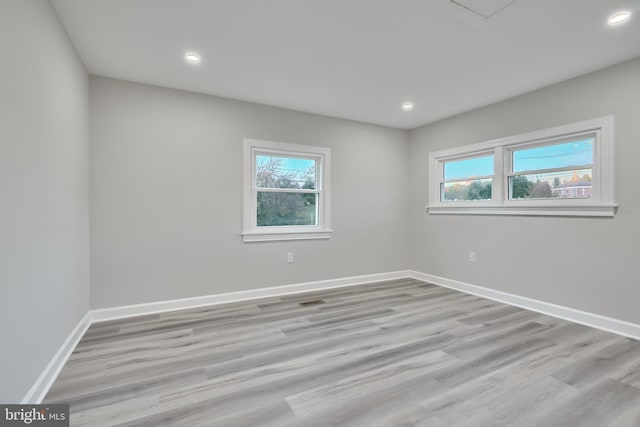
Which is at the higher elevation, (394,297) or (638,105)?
(638,105)

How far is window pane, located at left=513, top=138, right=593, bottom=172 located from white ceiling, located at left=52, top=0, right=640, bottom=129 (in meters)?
0.69

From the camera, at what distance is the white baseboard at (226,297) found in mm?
3037

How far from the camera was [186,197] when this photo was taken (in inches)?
132

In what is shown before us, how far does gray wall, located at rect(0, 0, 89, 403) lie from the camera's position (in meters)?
1.44

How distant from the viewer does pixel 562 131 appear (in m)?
3.10

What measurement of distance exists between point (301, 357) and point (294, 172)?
8.18 ft

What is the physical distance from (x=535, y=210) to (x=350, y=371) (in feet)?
9.13

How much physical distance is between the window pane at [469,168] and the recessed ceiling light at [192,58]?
141 inches

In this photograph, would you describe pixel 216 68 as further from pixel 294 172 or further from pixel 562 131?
pixel 562 131

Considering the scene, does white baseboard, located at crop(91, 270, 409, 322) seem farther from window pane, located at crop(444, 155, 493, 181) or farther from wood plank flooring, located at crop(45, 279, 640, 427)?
Answer: window pane, located at crop(444, 155, 493, 181)

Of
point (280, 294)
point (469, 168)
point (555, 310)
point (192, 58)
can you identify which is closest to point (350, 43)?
point (192, 58)

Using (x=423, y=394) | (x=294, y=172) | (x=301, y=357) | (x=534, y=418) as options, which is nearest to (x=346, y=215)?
(x=294, y=172)

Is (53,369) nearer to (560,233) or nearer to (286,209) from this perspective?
(286,209)

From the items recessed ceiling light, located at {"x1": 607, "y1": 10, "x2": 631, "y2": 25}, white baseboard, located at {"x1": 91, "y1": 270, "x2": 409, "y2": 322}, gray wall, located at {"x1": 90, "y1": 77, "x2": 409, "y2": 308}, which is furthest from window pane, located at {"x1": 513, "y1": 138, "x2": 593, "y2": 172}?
white baseboard, located at {"x1": 91, "y1": 270, "x2": 409, "y2": 322}
